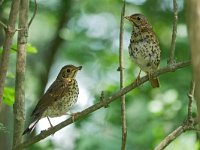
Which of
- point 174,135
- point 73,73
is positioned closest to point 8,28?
point 174,135

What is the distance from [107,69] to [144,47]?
419 centimetres

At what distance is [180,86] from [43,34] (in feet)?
10.5

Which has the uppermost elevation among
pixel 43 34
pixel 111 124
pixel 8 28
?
pixel 8 28

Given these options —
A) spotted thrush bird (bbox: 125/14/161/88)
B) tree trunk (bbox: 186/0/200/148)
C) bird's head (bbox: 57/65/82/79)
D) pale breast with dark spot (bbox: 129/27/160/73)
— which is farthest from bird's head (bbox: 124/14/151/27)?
tree trunk (bbox: 186/0/200/148)

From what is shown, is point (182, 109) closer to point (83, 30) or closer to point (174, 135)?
point (83, 30)

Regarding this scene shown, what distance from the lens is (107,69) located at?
377 inches

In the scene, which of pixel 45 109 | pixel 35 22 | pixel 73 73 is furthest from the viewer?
pixel 35 22

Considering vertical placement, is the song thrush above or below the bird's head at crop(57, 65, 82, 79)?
below

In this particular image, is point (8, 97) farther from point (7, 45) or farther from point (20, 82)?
point (7, 45)

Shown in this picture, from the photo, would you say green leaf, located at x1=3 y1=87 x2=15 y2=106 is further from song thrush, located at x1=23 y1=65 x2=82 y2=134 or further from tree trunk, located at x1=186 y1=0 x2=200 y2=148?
tree trunk, located at x1=186 y1=0 x2=200 y2=148

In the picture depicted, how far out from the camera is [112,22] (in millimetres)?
10258

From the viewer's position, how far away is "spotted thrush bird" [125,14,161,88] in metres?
5.38

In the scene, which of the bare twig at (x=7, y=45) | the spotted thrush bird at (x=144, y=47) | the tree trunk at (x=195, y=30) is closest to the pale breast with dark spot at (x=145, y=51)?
the spotted thrush bird at (x=144, y=47)

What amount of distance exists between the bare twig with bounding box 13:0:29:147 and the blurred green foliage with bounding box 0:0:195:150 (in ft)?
11.0
